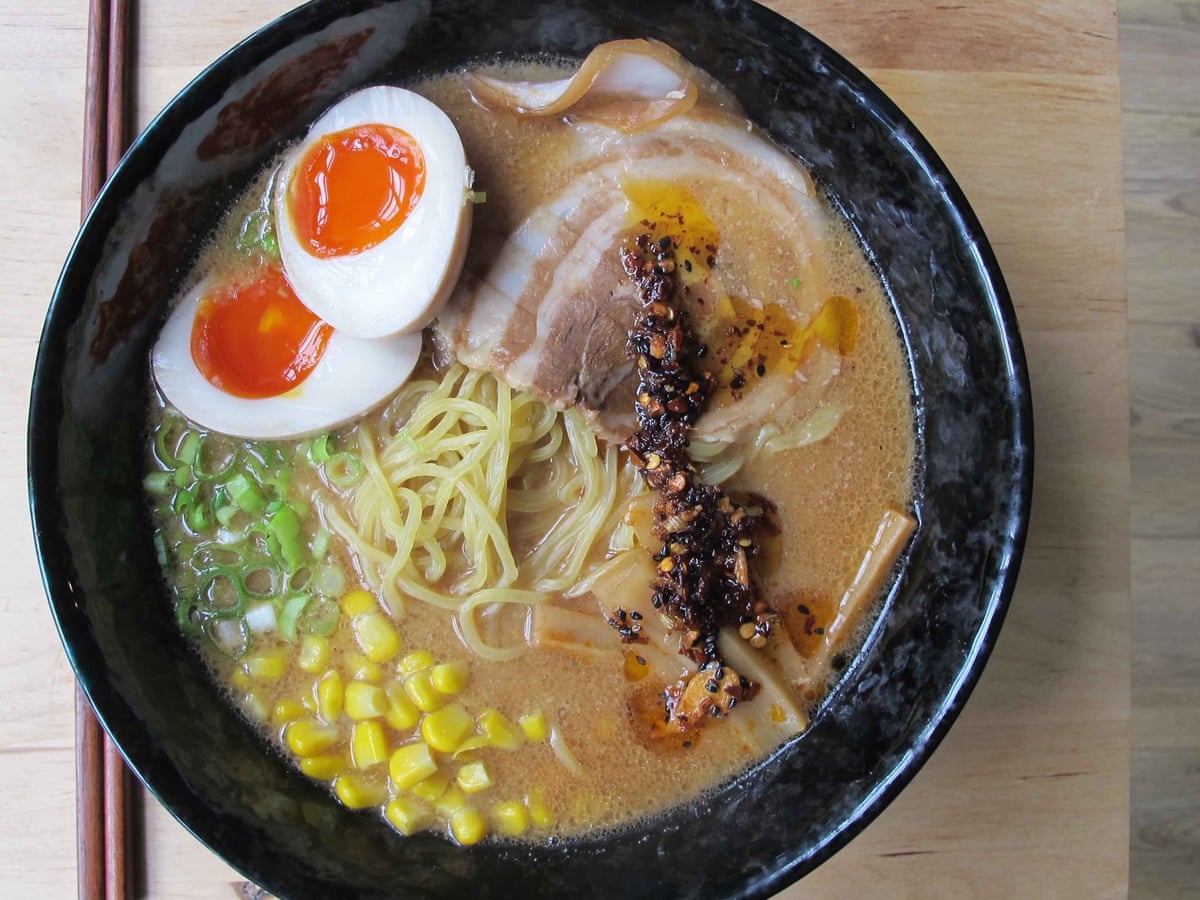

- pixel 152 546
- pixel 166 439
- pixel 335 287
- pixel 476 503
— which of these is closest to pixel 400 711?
pixel 476 503

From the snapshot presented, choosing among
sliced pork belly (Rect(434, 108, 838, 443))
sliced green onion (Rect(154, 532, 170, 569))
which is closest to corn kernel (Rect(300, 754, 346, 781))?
sliced green onion (Rect(154, 532, 170, 569))

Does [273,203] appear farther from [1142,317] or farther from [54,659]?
[1142,317]

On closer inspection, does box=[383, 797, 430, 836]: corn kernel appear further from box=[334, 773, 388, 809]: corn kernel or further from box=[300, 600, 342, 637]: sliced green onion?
box=[300, 600, 342, 637]: sliced green onion

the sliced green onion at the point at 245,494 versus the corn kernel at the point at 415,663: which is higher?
the sliced green onion at the point at 245,494

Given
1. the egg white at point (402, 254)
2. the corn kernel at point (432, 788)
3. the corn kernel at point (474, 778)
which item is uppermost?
the egg white at point (402, 254)

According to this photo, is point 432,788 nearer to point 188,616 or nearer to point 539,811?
point 539,811

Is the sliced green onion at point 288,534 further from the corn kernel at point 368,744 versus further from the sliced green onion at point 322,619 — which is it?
the corn kernel at point 368,744

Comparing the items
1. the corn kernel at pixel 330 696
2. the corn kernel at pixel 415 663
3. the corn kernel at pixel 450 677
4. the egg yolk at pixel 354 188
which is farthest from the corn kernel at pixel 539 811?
the egg yolk at pixel 354 188
